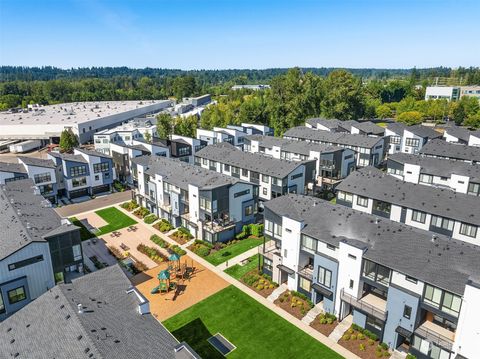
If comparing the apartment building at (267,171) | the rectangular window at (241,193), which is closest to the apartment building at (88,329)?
the rectangular window at (241,193)

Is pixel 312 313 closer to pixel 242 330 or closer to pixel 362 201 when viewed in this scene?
pixel 242 330

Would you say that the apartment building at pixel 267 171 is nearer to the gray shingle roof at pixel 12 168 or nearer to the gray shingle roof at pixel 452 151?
the gray shingle roof at pixel 452 151

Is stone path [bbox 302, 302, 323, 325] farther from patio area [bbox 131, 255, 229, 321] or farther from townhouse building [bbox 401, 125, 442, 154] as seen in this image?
townhouse building [bbox 401, 125, 442, 154]

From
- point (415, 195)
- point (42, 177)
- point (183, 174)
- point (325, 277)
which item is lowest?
point (325, 277)

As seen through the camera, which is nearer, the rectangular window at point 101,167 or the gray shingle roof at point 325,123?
the rectangular window at point 101,167

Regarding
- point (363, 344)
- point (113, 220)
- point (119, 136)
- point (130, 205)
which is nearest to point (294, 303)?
point (363, 344)

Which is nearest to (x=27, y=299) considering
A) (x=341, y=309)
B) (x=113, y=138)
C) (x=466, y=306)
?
(x=341, y=309)
